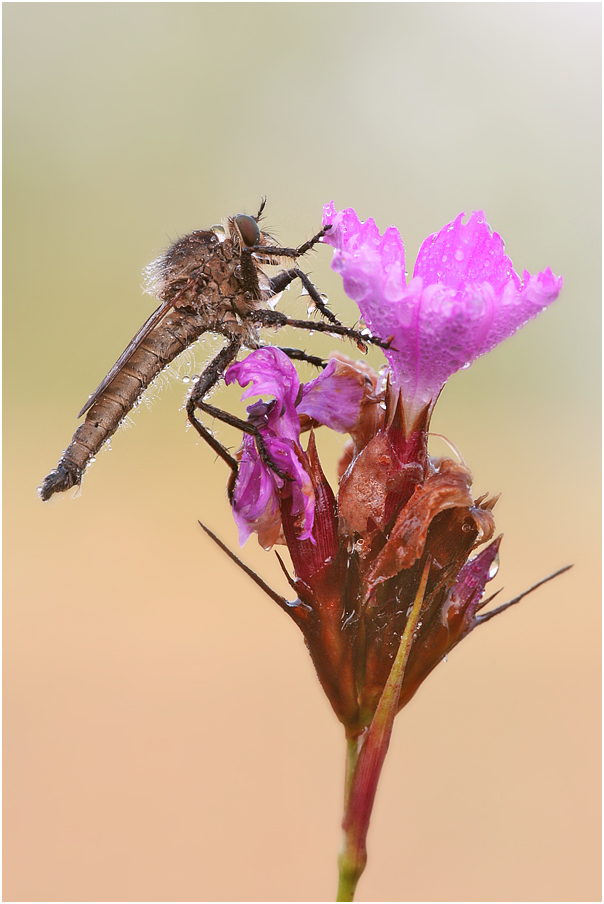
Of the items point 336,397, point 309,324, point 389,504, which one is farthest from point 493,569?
point 309,324

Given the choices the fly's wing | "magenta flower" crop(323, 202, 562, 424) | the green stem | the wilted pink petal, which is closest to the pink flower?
the wilted pink petal

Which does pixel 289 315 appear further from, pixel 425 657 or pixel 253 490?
pixel 425 657

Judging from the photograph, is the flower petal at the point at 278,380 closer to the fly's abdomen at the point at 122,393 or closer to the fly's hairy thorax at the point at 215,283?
the fly's hairy thorax at the point at 215,283

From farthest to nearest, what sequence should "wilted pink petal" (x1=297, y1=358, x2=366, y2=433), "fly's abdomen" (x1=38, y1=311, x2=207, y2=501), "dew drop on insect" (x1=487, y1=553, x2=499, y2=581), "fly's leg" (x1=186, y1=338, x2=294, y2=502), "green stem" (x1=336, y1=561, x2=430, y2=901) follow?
"fly's abdomen" (x1=38, y1=311, x2=207, y2=501) → "fly's leg" (x1=186, y1=338, x2=294, y2=502) → "wilted pink petal" (x1=297, y1=358, x2=366, y2=433) → "dew drop on insect" (x1=487, y1=553, x2=499, y2=581) → "green stem" (x1=336, y1=561, x2=430, y2=901)

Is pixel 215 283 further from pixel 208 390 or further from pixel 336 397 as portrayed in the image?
pixel 336 397

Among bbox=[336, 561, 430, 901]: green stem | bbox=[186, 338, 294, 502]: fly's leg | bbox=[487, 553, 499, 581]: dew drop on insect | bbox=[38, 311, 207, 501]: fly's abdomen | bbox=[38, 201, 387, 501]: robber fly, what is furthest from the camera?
bbox=[38, 311, 207, 501]: fly's abdomen

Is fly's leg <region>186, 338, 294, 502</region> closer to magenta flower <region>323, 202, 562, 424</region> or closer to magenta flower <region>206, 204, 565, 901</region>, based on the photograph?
magenta flower <region>206, 204, 565, 901</region>
